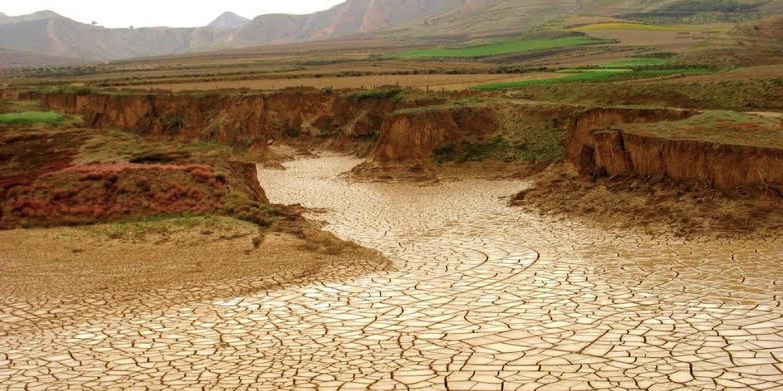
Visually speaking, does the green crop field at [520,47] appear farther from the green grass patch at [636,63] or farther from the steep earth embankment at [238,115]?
the steep earth embankment at [238,115]

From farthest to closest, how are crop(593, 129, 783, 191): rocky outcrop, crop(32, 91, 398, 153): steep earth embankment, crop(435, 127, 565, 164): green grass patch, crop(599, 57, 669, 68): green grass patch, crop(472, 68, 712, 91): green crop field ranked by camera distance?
crop(599, 57, 669, 68): green grass patch < crop(32, 91, 398, 153): steep earth embankment < crop(472, 68, 712, 91): green crop field < crop(435, 127, 565, 164): green grass patch < crop(593, 129, 783, 191): rocky outcrop

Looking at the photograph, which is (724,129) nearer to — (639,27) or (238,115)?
(238,115)

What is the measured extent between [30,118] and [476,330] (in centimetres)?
1844

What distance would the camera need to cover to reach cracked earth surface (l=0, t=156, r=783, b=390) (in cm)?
756

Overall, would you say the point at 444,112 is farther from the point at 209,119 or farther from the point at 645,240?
the point at 209,119

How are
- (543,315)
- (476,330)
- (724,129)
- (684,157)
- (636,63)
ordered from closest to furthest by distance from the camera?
(476,330), (543,315), (684,157), (724,129), (636,63)

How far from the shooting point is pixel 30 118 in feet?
72.9

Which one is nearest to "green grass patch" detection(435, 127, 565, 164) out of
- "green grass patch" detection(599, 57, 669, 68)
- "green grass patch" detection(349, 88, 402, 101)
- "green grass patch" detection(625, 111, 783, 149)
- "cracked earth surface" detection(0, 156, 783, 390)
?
"green grass patch" detection(625, 111, 783, 149)

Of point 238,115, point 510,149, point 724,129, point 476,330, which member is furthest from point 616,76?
point 476,330

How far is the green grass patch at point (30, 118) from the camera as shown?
70.2 feet

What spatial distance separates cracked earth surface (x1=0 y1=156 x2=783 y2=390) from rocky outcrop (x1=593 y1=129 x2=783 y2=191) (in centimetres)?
259

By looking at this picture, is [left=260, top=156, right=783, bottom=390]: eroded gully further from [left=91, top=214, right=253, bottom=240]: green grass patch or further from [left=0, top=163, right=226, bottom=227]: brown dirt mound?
[left=0, top=163, right=226, bottom=227]: brown dirt mound

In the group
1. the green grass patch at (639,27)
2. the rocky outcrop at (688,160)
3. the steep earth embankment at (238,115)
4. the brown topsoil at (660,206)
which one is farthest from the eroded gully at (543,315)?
the green grass patch at (639,27)

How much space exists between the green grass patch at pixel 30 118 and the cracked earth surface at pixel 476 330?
13.4 m
